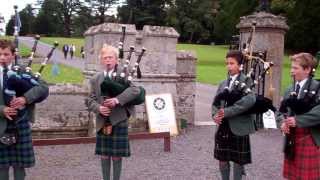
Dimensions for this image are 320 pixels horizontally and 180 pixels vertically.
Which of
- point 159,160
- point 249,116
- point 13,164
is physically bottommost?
point 159,160

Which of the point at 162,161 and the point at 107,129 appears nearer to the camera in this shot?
the point at 107,129

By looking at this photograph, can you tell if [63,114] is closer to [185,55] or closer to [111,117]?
[185,55]

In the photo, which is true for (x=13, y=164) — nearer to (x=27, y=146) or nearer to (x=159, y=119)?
(x=27, y=146)

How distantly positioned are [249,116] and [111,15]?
76696 millimetres

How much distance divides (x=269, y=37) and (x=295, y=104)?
6.64m

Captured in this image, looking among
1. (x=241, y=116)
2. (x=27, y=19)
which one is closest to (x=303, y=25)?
Result: (x=241, y=116)

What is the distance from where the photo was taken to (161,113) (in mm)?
9742

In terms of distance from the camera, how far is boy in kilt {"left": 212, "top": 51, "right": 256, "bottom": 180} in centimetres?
543

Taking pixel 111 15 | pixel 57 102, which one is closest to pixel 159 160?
pixel 57 102

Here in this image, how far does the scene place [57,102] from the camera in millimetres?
9156

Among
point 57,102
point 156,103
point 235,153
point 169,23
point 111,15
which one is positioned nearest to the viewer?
point 235,153

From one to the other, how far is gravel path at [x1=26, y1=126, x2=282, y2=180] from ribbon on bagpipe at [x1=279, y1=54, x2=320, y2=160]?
1664 mm

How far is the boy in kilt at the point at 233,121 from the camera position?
17.8 ft

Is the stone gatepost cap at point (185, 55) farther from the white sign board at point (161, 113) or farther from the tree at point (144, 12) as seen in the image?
the tree at point (144, 12)
